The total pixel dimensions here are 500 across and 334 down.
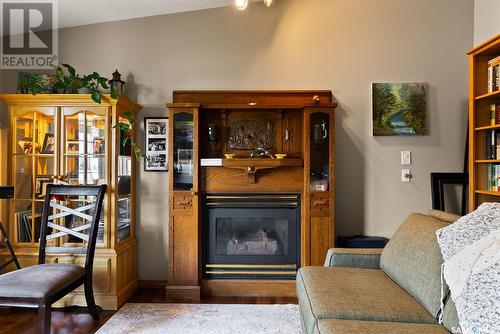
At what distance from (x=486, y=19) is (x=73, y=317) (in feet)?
15.0

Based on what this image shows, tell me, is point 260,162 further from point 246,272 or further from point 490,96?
point 490,96

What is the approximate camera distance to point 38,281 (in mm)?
2045

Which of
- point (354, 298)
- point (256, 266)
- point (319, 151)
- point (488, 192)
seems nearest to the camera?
point (354, 298)

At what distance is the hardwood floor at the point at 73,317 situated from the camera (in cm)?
240

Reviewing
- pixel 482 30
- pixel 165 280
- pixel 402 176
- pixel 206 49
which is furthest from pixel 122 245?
pixel 482 30

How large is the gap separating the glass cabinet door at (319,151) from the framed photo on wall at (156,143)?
57.8 inches

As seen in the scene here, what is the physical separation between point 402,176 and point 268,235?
147 centimetres

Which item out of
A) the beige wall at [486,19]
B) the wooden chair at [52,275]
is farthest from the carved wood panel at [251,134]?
the beige wall at [486,19]

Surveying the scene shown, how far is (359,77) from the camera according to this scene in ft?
10.6

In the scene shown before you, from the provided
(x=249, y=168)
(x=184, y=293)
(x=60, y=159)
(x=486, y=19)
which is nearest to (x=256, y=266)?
(x=184, y=293)

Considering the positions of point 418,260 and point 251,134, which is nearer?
point 418,260

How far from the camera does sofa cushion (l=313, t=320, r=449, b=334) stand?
1.35 metres

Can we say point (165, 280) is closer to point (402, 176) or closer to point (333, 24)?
point (402, 176)

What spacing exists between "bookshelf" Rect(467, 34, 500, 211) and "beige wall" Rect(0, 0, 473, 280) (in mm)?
685
